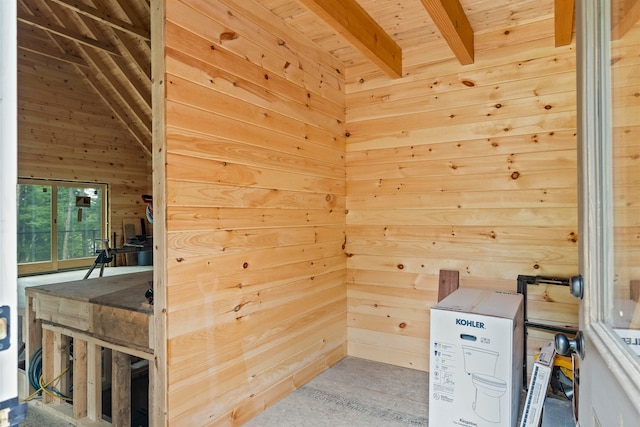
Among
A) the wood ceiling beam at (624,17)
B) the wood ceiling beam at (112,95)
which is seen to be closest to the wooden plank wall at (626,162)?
the wood ceiling beam at (624,17)

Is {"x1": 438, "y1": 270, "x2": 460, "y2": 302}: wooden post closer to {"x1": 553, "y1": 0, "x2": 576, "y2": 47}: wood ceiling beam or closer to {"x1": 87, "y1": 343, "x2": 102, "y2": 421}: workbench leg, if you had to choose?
{"x1": 553, "y1": 0, "x2": 576, "y2": 47}: wood ceiling beam

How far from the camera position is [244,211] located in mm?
2199

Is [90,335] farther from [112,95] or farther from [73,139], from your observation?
[112,95]

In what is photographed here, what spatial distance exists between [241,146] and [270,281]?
88cm

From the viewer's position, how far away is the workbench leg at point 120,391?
2.28 meters

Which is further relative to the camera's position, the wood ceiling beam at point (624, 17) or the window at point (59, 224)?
the window at point (59, 224)

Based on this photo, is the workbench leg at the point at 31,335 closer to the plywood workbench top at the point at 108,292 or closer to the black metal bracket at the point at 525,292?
the plywood workbench top at the point at 108,292

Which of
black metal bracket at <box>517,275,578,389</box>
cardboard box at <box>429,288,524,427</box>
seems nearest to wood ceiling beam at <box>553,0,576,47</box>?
black metal bracket at <box>517,275,578,389</box>

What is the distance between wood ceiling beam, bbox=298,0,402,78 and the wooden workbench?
188cm

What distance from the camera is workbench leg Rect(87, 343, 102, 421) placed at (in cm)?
243

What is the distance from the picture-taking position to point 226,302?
6.78ft

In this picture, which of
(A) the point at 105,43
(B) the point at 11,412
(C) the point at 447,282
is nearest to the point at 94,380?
(B) the point at 11,412

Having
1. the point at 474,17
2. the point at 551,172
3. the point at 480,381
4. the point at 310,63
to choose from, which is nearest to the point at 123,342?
the point at 480,381

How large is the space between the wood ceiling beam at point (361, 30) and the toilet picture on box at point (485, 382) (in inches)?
75.4
